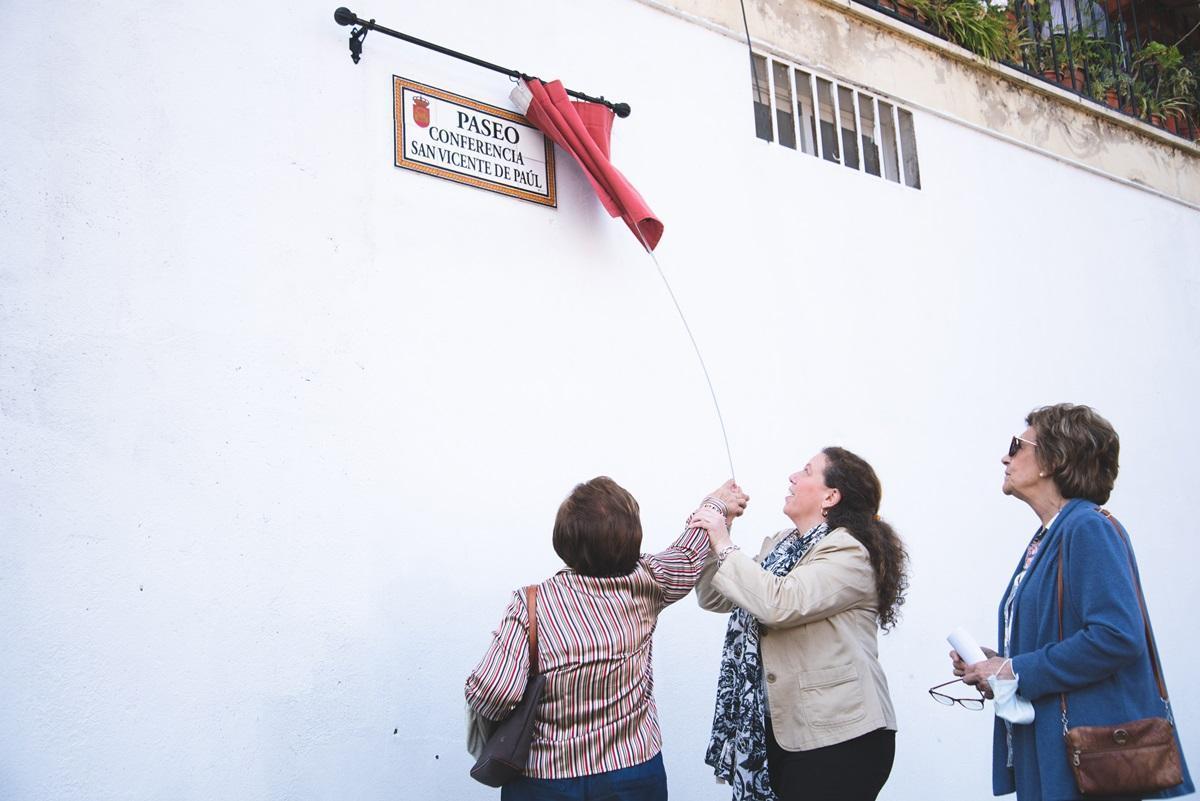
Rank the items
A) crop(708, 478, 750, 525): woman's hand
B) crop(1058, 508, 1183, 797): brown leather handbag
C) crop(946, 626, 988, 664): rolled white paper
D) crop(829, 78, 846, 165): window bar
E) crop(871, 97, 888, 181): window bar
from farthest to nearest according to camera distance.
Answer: crop(871, 97, 888, 181): window bar, crop(829, 78, 846, 165): window bar, crop(708, 478, 750, 525): woman's hand, crop(946, 626, 988, 664): rolled white paper, crop(1058, 508, 1183, 797): brown leather handbag

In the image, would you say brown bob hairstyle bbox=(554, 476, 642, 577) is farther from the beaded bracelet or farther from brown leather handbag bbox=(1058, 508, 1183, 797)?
brown leather handbag bbox=(1058, 508, 1183, 797)

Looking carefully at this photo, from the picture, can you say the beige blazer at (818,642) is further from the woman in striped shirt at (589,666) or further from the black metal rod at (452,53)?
the black metal rod at (452,53)

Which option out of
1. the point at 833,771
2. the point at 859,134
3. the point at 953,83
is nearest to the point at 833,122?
the point at 859,134

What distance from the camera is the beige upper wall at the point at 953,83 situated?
5086 millimetres

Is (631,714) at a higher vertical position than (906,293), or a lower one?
lower

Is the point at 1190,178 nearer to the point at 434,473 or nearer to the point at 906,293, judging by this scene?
the point at 906,293

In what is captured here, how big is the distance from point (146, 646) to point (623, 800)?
1.35 metres

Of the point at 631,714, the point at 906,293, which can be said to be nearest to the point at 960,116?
the point at 906,293

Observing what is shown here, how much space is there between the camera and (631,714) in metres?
2.81

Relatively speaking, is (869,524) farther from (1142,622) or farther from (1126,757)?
(1126,757)

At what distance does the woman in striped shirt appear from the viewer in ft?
8.81

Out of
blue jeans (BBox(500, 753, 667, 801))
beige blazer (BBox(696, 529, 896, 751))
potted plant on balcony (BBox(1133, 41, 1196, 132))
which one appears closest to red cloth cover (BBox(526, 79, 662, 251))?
beige blazer (BBox(696, 529, 896, 751))

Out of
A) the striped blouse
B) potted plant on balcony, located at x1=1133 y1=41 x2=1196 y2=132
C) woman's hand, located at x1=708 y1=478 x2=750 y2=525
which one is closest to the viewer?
the striped blouse

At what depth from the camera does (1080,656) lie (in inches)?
103
